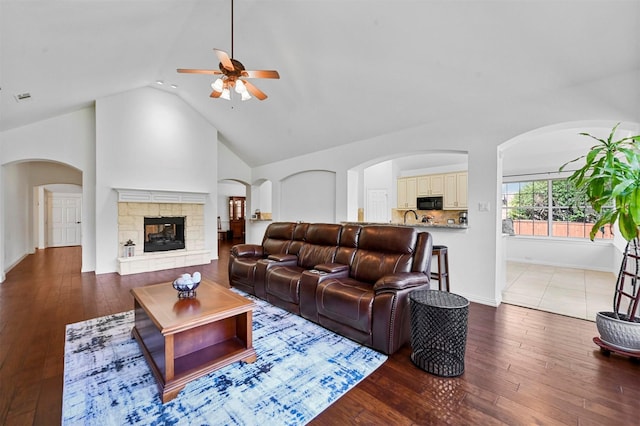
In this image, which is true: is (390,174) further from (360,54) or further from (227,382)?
(227,382)

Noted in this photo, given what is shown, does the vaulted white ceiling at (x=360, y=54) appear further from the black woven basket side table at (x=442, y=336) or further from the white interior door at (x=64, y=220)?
the white interior door at (x=64, y=220)

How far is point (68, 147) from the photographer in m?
5.45

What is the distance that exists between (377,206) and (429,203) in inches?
61.2

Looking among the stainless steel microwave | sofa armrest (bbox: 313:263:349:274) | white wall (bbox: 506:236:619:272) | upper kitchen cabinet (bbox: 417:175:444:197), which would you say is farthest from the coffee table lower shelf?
white wall (bbox: 506:236:619:272)

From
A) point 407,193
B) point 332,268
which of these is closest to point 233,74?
point 332,268

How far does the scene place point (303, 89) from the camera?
181 inches

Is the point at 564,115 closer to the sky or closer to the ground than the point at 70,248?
closer to the sky

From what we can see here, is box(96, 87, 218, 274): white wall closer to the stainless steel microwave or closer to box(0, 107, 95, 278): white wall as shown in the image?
box(0, 107, 95, 278): white wall

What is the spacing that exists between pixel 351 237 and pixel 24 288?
5217mm

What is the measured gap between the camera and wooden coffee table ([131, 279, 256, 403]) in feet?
6.06

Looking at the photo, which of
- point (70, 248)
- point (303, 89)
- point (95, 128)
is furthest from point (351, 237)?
point (70, 248)

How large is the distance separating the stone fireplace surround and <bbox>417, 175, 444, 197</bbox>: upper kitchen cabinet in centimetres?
560

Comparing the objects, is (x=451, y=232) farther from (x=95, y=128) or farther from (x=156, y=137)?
(x=95, y=128)

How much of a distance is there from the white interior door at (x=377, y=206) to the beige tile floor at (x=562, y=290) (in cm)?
328
